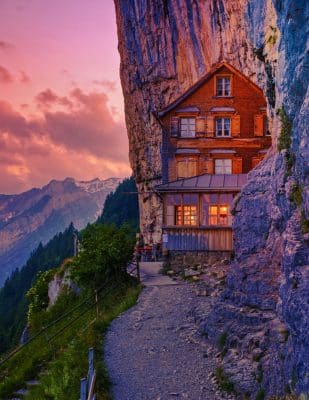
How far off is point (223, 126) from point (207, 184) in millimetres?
7426

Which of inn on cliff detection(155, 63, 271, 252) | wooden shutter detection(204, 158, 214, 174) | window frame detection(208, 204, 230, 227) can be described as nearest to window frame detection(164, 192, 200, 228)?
window frame detection(208, 204, 230, 227)

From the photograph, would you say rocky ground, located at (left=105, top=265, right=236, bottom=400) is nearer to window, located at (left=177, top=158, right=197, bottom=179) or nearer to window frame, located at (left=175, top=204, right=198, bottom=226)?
window frame, located at (left=175, top=204, right=198, bottom=226)

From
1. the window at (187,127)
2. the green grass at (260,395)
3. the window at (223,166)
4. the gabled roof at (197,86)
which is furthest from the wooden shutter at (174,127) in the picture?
the green grass at (260,395)

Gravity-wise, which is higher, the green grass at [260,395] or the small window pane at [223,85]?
the small window pane at [223,85]

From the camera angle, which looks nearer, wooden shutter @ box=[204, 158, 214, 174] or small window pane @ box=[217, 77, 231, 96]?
wooden shutter @ box=[204, 158, 214, 174]

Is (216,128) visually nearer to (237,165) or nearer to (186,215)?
(237,165)

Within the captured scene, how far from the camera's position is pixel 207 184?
2962 centimetres

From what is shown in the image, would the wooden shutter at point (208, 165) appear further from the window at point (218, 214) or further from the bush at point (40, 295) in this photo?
the bush at point (40, 295)

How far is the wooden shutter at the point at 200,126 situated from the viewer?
114 feet

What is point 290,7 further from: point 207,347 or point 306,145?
point 207,347

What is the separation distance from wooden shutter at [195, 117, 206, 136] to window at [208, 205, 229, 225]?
7604 mm

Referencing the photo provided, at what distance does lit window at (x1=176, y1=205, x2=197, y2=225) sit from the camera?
29438 millimetres

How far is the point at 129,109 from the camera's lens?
60.7 metres

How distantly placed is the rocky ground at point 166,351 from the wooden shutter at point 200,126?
1524 cm
